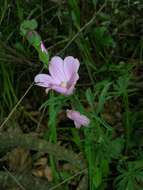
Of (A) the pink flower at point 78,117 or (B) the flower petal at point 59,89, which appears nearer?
(B) the flower petal at point 59,89

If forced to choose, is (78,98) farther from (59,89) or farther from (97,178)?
(59,89)

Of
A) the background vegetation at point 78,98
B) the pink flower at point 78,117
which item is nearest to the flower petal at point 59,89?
the pink flower at point 78,117

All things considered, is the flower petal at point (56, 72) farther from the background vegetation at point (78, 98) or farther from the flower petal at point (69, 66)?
the background vegetation at point (78, 98)

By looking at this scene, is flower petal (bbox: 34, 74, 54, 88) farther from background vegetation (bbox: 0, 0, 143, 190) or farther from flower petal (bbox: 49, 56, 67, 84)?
background vegetation (bbox: 0, 0, 143, 190)

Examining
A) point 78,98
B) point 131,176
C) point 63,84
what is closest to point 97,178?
point 131,176

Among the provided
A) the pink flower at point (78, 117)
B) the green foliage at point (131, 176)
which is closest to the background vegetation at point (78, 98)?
the green foliage at point (131, 176)

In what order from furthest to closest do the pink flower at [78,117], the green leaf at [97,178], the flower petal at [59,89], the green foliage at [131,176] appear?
the green leaf at [97,178] → the green foliage at [131,176] → the pink flower at [78,117] → the flower petal at [59,89]


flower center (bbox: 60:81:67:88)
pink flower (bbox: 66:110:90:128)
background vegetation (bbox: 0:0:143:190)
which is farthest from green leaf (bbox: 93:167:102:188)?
flower center (bbox: 60:81:67:88)

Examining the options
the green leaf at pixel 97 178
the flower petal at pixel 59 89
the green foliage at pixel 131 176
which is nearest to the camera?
the flower petal at pixel 59 89

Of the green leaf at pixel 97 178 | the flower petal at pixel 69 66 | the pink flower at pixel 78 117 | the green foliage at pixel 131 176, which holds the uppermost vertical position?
the flower petal at pixel 69 66

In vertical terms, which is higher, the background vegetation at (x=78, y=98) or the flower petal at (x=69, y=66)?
the flower petal at (x=69, y=66)
